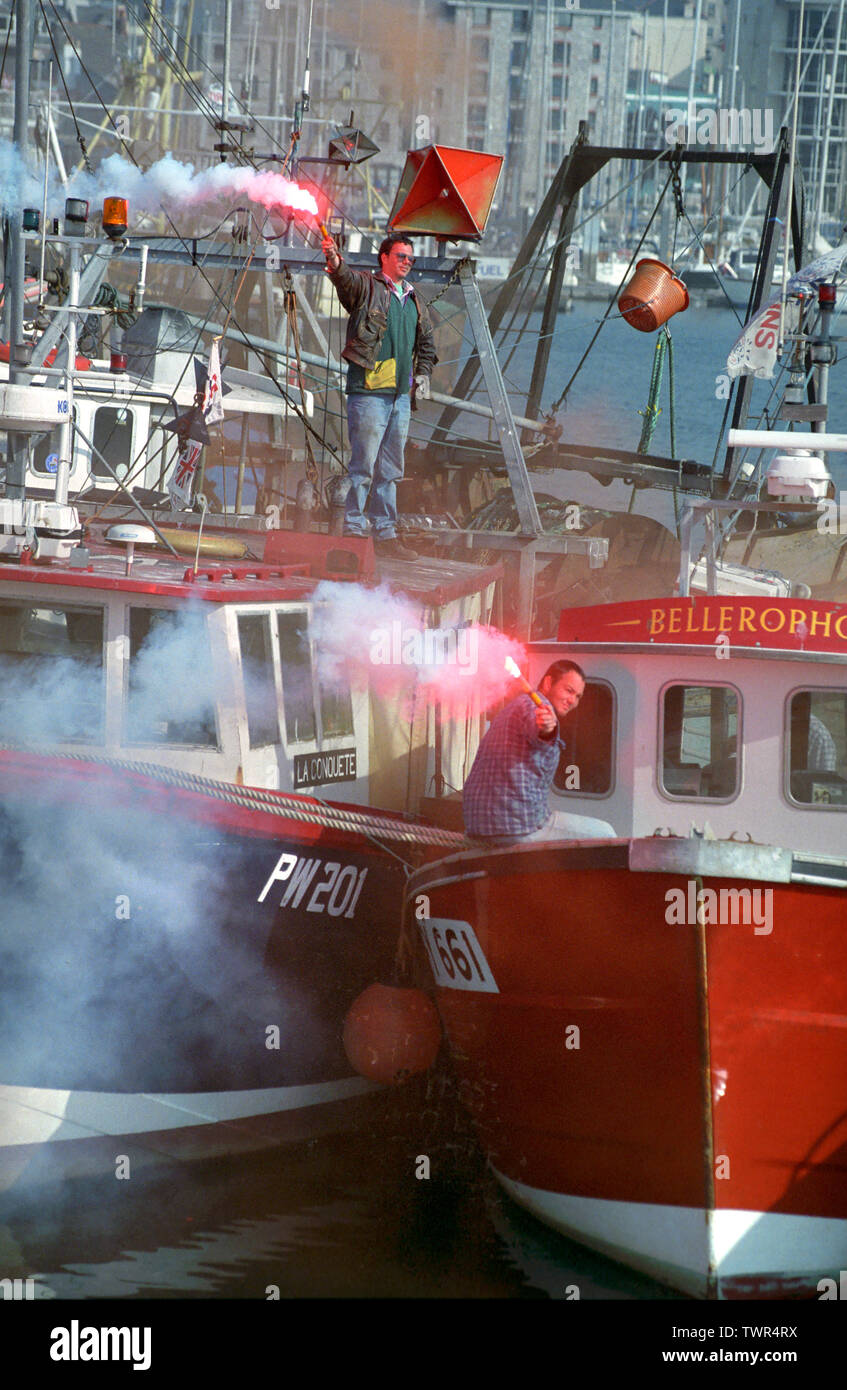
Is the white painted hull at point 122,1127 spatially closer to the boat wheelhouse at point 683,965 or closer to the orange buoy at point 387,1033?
the orange buoy at point 387,1033

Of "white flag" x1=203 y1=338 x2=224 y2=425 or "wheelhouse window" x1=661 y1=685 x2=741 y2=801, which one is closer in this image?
"wheelhouse window" x1=661 y1=685 x2=741 y2=801

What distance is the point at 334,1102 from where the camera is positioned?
31.8ft

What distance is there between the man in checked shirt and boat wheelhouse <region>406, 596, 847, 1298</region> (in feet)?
0.76

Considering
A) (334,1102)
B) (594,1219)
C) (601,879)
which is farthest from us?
(334,1102)

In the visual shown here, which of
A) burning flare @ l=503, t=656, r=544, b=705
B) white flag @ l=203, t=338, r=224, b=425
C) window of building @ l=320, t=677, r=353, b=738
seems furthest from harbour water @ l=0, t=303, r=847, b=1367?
white flag @ l=203, t=338, r=224, b=425

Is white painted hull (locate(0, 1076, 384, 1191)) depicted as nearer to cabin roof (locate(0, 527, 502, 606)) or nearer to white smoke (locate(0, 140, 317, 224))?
cabin roof (locate(0, 527, 502, 606))

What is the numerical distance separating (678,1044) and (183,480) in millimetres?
7194

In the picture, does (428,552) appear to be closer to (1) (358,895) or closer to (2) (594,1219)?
(1) (358,895)

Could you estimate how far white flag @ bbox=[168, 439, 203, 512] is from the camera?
1286 centimetres

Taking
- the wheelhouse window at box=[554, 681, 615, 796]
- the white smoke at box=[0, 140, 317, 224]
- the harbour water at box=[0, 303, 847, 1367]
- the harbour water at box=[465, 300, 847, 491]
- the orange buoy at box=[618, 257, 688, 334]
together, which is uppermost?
the harbour water at box=[465, 300, 847, 491]
